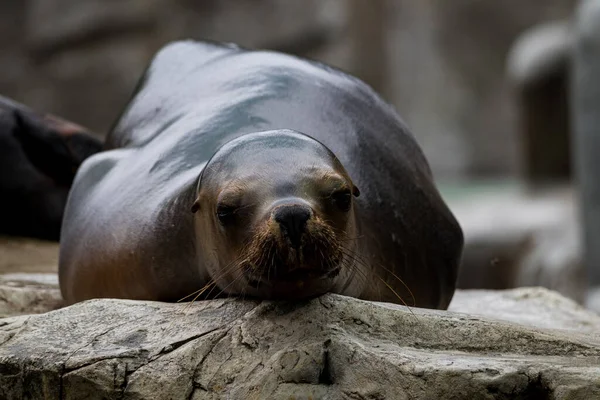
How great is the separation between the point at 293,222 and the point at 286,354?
0.36m

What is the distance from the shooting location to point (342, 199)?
3.88 meters

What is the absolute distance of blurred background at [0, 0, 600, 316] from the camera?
50.5ft

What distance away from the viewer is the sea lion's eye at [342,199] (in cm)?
385

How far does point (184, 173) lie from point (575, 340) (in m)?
1.66

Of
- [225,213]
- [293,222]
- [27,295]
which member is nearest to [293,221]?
[293,222]

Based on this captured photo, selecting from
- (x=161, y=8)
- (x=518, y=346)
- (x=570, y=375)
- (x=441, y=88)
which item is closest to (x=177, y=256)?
(x=518, y=346)

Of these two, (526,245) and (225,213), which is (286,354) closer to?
(225,213)

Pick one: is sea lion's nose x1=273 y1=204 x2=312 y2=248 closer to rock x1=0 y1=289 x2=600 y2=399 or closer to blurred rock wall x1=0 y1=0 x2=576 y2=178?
rock x1=0 y1=289 x2=600 y2=399

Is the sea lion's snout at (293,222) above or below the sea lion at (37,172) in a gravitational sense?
above

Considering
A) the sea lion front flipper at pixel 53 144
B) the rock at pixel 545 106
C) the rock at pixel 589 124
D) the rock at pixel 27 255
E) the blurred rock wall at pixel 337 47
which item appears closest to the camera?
the rock at pixel 27 255

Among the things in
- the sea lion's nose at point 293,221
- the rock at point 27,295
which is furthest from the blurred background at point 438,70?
the sea lion's nose at point 293,221

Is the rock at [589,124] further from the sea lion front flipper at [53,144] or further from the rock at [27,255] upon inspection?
the rock at [27,255]

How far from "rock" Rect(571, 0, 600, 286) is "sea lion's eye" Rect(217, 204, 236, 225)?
7134 mm

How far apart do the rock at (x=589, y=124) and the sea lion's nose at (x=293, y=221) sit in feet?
24.1
